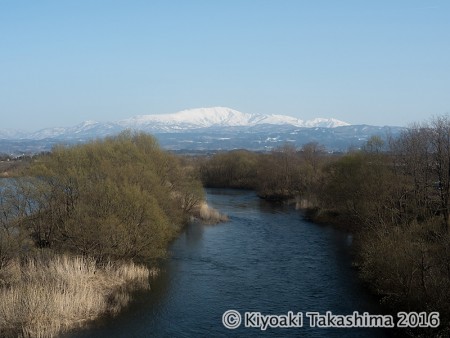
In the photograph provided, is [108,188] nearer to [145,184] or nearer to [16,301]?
[145,184]

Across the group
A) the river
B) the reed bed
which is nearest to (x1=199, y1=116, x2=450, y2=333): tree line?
the river

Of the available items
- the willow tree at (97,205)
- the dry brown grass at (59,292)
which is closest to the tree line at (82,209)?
the willow tree at (97,205)

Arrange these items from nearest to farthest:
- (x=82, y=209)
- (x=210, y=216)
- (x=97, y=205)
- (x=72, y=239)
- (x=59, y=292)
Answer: (x=59, y=292) < (x=82, y=209) < (x=72, y=239) < (x=97, y=205) < (x=210, y=216)

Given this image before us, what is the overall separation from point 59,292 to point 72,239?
18.1 feet

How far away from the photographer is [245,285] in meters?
24.1

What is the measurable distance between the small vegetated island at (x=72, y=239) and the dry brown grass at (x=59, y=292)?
4 centimetres

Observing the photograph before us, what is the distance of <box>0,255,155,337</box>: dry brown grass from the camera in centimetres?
1725

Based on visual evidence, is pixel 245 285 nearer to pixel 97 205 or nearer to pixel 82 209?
pixel 97 205

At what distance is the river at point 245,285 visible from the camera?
18.7m

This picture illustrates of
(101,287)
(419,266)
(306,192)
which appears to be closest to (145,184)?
(101,287)

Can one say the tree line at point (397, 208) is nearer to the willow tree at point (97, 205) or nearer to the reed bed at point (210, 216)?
the reed bed at point (210, 216)

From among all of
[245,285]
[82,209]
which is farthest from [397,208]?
[82,209]

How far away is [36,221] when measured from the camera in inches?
1035

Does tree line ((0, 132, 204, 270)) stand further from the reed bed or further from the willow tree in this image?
the reed bed
